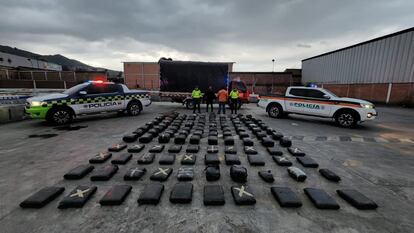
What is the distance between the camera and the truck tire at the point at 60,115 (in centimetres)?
744

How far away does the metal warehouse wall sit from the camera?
54.1 ft

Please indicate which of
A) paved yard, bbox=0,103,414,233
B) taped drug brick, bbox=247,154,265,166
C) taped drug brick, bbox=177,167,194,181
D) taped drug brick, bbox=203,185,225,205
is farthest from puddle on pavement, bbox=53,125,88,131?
taped drug brick, bbox=247,154,265,166

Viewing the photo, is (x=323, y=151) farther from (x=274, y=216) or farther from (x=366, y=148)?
(x=274, y=216)

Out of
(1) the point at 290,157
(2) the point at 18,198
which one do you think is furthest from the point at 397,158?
(2) the point at 18,198

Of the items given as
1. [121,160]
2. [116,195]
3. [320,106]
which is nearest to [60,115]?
[121,160]

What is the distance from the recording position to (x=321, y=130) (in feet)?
24.8

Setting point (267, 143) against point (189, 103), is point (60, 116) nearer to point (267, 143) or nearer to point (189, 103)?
point (189, 103)

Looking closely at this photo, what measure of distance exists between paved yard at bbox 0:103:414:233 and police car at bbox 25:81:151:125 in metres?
1.97

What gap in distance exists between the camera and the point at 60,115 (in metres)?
7.63

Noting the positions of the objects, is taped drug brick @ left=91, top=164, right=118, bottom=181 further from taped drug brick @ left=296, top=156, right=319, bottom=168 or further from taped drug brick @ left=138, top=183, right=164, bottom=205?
taped drug brick @ left=296, top=156, right=319, bottom=168

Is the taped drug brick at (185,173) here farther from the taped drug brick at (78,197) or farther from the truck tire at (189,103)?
the truck tire at (189,103)

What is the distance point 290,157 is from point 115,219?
3.86 metres

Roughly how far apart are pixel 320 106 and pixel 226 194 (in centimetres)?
790

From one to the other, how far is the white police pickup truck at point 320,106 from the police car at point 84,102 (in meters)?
7.52
